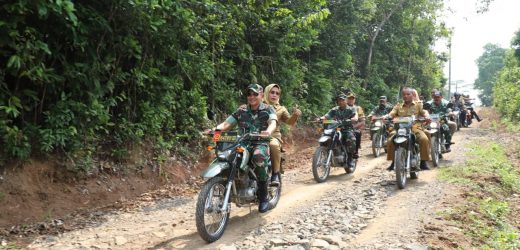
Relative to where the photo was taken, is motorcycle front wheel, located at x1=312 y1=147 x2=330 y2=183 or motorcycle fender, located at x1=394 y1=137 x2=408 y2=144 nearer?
motorcycle fender, located at x1=394 y1=137 x2=408 y2=144

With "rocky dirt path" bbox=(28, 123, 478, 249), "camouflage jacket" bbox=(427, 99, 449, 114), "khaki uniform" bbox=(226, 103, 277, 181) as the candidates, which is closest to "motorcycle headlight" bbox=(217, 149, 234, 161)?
"khaki uniform" bbox=(226, 103, 277, 181)

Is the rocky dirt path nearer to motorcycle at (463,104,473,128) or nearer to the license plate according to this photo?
the license plate

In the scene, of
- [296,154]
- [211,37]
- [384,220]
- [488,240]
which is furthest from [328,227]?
[296,154]

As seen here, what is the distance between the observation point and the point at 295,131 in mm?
14984

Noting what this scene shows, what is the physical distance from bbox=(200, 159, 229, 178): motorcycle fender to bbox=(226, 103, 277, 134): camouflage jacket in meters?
0.94

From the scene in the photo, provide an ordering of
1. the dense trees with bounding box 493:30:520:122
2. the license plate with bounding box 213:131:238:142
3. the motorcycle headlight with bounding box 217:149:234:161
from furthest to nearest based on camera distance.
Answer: the dense trees with bounding box 493:30:520:122
the license plate with bounding box 213:131:238:142
the motorcycle headlight with bounding box 217:149:234:161

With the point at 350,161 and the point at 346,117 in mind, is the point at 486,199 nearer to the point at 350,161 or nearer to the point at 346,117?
the point at 350,161

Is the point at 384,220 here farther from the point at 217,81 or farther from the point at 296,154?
the point at 296,154

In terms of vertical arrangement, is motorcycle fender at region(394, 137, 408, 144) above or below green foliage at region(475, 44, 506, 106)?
below

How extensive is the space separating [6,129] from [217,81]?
5914 millimetres

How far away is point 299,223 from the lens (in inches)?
213

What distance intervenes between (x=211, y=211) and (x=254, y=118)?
1598 millimetres

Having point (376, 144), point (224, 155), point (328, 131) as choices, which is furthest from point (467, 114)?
point (224, 155)

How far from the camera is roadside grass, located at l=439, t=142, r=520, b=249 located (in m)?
5.10
